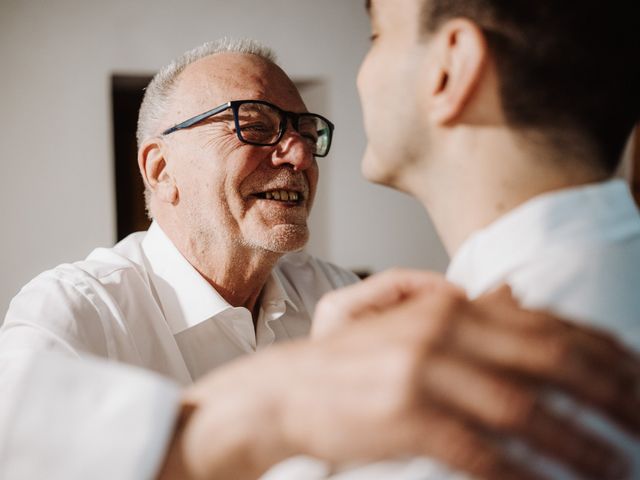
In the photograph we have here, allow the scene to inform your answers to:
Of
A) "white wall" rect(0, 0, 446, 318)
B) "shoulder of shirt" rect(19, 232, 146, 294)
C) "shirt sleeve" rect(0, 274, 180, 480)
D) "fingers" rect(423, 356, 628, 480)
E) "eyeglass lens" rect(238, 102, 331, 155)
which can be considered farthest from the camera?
"white wall" rect(0, 0, 446, 318)

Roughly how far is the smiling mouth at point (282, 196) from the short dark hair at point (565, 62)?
0.97m

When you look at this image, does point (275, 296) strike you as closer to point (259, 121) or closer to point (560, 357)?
point (259, 121)

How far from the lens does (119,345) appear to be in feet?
4.25

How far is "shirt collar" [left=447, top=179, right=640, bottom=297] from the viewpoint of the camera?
60 centimetres

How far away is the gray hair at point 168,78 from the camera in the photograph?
164 cm

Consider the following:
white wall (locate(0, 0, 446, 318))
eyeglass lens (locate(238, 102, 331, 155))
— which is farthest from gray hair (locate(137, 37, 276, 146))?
white wall (locate(0, 0, 446, 318))

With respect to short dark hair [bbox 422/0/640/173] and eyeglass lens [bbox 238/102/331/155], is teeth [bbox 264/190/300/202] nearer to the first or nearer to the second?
eyeglass lens [bbox 238/102/331/155]

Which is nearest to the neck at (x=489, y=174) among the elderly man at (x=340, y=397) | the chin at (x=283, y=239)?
the elderly man at (x=340, y=397)

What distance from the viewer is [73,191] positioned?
2.71 metres

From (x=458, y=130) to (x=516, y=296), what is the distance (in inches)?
8.3

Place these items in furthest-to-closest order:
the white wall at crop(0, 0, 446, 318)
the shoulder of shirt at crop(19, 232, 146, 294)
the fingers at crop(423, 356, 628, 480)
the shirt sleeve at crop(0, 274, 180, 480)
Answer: the white wall at crop(0, 0, 446, 318) < the shoulder of shirt at crop(19, 232, 146, 294) < the shirt sleeve at crop(0, 274, 180, 480) < the fingers at crop(423, 356, 628, 480)

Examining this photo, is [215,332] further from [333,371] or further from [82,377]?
[333,371]

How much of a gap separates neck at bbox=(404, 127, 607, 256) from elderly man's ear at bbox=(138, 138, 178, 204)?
1.08 m

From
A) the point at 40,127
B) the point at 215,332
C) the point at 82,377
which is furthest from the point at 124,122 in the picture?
the point at 82,377
